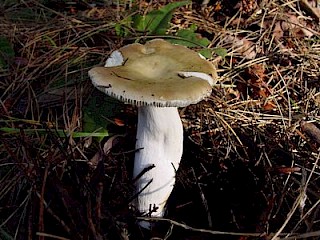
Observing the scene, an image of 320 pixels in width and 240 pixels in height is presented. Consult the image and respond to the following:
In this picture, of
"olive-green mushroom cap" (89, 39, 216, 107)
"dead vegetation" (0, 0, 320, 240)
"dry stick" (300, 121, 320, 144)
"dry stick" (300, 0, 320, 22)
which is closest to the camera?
"olive-green mushroom cap" (89, 39, 216, 107)

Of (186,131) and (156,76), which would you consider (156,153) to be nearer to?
(156,76)

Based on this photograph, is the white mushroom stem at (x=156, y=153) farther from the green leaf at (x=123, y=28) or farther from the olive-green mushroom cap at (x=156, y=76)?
the green leaf at (x=123, y=28)

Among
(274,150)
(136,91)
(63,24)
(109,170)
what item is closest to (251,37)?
(274,150)

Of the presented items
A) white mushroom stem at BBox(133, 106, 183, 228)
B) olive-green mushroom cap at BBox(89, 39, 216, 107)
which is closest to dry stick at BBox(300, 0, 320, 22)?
olive-green mushroom cap at BBox(89, 39, 216, 107)

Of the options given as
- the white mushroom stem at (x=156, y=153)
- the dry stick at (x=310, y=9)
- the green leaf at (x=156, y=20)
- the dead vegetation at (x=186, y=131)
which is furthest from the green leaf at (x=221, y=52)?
the dry stick at (x=310, y=9)

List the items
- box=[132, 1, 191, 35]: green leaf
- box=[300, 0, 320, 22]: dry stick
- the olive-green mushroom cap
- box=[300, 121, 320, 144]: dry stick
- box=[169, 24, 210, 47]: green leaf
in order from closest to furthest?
the olive-green mushroom cap < box=[300, 121, 320, 144]: dry stick < box=[169, 24, 210, 47]: green leaf < box=[132, 1, 191, 35]: green leaf < box=[300, 0, 320, 22]: dry stick

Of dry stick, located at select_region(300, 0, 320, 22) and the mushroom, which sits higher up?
dry stick, located at select_region(300, 0, 320, 22)

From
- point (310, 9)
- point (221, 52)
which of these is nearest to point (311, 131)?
point (221, 52)

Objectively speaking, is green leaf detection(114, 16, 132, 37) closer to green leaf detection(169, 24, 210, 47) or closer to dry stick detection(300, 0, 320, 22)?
green leaf detection(169, 24, 210, 47)
